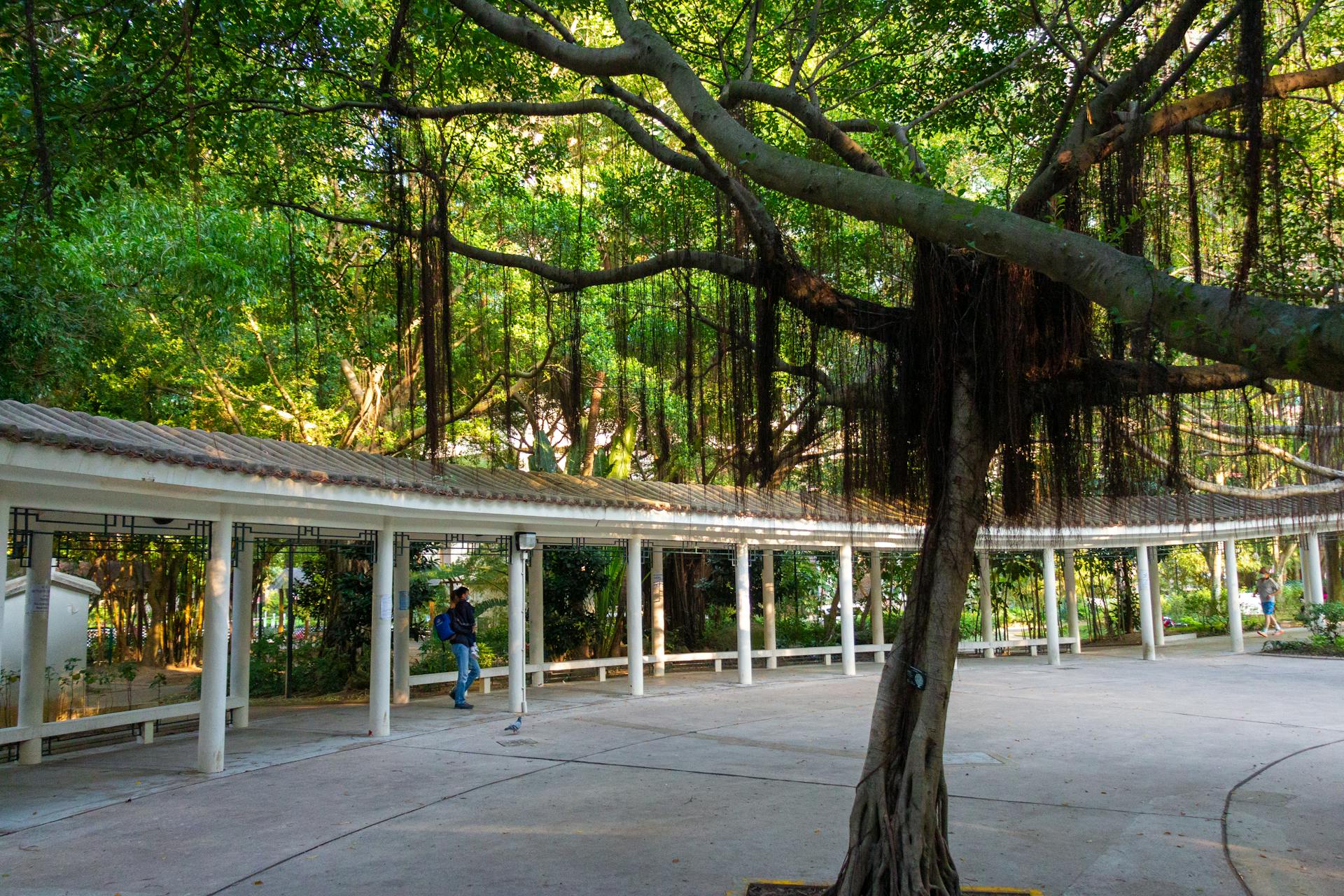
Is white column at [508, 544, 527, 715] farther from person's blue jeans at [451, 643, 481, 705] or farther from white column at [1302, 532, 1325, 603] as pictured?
white column at [1302, 532, 1325, 603]

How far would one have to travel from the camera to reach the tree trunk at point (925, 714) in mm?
4586

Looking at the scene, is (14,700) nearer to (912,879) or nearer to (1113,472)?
(912,879)

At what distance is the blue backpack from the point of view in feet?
40.1

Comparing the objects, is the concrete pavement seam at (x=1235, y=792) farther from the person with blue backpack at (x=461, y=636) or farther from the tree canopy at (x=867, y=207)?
the person with blue backpack at (x=461, y=636)

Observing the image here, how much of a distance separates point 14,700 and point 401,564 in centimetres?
431

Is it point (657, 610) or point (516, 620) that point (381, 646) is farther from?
point (657, 610)

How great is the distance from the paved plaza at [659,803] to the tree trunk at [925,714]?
0.66 m

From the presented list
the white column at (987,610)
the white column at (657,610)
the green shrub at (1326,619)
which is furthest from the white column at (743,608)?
the green shrub at (1326,619)

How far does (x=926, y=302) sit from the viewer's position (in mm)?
5094

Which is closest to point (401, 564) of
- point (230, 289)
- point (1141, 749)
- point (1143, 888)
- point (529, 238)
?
point (230, 289)

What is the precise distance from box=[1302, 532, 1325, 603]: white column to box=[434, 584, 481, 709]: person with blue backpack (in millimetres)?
15665

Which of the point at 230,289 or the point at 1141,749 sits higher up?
the point at 230,289

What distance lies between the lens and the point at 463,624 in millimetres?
12359

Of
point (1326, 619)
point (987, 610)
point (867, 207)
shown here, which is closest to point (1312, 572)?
point (1326, 619)
